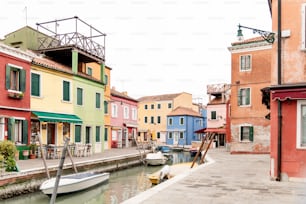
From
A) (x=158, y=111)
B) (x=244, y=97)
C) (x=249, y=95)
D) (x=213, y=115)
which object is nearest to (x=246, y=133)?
(x=244, y=97)

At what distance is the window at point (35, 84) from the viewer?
61.7ft

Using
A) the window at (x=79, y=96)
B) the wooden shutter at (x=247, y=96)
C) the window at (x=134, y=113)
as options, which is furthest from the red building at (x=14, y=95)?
the window at (x=134, y=113)

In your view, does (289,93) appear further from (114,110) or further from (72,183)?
(114,110)

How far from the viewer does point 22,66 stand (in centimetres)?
1775

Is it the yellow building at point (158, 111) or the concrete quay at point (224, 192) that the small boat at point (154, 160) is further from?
the yellow building at point (158, 111)

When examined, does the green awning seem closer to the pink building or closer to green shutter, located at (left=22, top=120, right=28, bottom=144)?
green shutter, located at (left=22, top=120, right=28, bottom=144)

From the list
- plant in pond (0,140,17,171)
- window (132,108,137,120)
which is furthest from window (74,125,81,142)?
window (132,108,137,120)

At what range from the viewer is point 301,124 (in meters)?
9.38

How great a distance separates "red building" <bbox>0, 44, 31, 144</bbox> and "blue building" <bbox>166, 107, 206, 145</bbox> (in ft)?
109

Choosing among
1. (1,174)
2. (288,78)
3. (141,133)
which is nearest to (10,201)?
(1,174)

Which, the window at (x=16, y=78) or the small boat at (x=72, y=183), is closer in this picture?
the small boat at (x=72, y=183)

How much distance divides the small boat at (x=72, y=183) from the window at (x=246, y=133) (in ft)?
43.4

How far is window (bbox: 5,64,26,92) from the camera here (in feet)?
55.8

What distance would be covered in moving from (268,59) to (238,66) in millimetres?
2251
